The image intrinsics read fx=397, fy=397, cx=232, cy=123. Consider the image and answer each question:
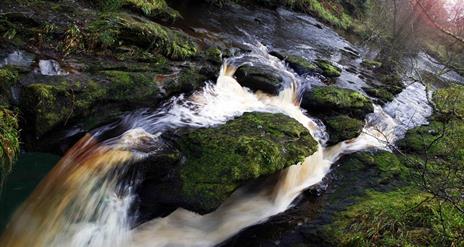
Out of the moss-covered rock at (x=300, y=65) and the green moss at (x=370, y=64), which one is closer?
the moss-covered rock at (x=300, y=65)

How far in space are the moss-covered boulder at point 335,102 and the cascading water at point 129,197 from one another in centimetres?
127

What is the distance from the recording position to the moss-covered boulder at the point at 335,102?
8.34 meters

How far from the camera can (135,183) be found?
15.6 ft

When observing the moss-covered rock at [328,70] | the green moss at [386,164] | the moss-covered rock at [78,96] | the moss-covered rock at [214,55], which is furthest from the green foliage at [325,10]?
the moss-covered rock at [78,96]

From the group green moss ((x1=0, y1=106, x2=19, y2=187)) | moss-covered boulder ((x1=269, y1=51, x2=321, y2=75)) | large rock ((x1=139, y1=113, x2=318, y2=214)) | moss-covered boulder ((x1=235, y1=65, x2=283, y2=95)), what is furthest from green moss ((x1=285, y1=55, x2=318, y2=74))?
green moss ((x1=0, y1=106, x2=19, y2=187))

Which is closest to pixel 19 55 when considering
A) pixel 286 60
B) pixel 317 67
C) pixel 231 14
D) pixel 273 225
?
pixel 273 225

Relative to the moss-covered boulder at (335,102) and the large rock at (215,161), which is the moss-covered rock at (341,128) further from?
the large rock at (215,161)

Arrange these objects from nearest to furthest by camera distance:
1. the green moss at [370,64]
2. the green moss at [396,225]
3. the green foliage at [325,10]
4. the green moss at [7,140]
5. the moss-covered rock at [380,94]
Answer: the green moss at [7,140] < the green moss at [396,225] < the moss-covered rock at [380,94] < the green moss at [370,64] < the green foliage at [325,10]

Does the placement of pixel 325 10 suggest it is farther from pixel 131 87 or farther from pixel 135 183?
pixel 135 183

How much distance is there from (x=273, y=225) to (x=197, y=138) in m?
1.59

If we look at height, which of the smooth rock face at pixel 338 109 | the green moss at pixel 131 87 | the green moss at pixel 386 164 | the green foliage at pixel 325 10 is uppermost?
the green foliage at pixel 325 10

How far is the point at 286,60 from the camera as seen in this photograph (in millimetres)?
10453

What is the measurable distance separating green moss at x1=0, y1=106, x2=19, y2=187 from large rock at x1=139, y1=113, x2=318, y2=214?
142 centimetres

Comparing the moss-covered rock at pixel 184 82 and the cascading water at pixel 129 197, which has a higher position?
the moss-covered rock at pixel 184 82
